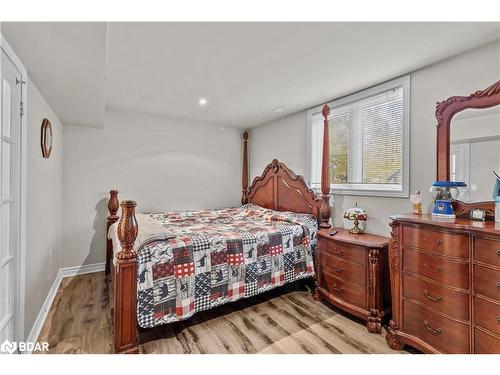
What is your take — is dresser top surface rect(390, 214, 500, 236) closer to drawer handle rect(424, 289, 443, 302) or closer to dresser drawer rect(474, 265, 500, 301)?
dresser drawer rect(474, 265, 500, 301)

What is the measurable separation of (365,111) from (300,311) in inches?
89.5

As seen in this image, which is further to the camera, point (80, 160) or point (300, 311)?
point (80, 160)

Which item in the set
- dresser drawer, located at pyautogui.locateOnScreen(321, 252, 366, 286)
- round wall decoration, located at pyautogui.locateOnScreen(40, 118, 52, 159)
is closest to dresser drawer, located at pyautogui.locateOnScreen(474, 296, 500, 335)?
dresser drawer, located at pyautogui.locateOnScreen(321, 252, 366, 286)

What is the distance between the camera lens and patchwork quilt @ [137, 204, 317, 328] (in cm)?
189

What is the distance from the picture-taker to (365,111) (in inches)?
110

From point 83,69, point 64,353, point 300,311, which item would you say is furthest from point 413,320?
point 83,69

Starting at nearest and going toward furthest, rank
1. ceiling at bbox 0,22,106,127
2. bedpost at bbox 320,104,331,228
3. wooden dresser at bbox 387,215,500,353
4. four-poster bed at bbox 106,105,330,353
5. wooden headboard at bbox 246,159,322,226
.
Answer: ceiling at bbox 0,22,106,127
wooden dresser at bbox 387,215,500,353
four-poster bed at bbox 106,105,330,353
bedpost at bbox 320,104,331,228
wooden headboard at bbox 246,159,322,226

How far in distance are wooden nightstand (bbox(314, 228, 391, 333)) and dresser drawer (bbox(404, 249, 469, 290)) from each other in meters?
0.33

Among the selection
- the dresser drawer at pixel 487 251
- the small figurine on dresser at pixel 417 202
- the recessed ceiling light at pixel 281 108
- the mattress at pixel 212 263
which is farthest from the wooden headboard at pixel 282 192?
the dresser drawer at pixel 487 251

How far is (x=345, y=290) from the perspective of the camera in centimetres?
231

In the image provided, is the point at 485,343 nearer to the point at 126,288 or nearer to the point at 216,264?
the point at 216,264

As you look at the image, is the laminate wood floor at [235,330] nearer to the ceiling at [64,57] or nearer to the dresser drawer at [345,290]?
the dresser drawer at [345,290]

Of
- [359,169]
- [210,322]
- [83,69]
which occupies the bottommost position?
[210,322]

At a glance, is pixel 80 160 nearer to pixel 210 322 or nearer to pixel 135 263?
pixel 135 263
